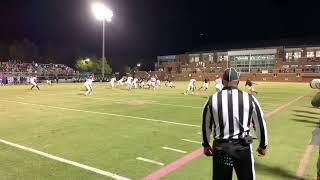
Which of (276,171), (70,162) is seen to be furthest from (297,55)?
(70,162)

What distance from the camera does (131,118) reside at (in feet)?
47.8

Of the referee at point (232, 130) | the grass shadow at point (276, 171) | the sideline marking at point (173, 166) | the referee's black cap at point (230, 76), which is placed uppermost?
the referee's black cap at point (230, 76)

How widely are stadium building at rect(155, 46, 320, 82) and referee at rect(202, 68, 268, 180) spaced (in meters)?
77.7

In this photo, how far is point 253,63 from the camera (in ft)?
341

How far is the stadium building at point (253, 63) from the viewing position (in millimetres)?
83250

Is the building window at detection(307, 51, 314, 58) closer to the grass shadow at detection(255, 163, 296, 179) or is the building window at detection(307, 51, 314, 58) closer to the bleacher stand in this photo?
the bleacher stand

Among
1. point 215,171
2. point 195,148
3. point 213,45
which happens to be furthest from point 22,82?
point 213,45

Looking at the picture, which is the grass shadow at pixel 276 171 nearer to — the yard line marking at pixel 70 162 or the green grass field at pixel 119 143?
the green grass field at pixel 119 143

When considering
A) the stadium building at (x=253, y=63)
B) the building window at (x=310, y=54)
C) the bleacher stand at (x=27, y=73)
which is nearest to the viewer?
the bleacher stand at (x=27, y=73)

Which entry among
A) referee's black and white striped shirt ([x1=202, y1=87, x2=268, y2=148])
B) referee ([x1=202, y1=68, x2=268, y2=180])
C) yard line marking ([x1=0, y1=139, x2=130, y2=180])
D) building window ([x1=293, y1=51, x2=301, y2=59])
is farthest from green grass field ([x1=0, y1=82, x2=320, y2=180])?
building window ([x1=293, y1=51, x2=301, y2=59])

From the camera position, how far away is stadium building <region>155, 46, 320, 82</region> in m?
83.2

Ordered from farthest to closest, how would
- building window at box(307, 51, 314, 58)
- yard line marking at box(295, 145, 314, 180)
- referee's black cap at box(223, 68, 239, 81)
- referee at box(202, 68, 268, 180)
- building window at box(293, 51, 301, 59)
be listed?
building window at box(293, 51, 301, 59)
building window at box(307, 51, 314, 58)
yard line marking at box(295, 145, 314, 180)
referee's black cap at box(223, 68, 239, 81)
referee at box(202, 68, 268, 180)

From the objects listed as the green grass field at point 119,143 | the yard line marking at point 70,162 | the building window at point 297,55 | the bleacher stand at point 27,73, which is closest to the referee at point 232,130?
the green grass field at point 119,143

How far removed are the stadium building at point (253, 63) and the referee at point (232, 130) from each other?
3058 inches
